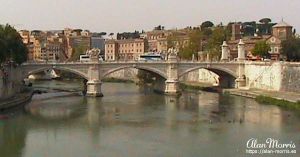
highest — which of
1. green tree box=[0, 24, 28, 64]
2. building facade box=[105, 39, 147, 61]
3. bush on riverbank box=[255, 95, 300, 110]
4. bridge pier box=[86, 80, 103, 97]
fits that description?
building facade box=[105, 39, 147, 61]

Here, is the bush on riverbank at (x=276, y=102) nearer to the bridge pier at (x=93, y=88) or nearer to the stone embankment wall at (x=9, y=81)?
the bridge pier at (x=93, y=88)

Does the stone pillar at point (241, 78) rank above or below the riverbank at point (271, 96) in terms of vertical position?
above

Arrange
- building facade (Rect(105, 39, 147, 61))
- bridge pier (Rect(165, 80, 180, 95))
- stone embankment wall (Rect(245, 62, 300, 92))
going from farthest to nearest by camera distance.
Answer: building facade (Rect(105, 39, 147, 61)) → bridge pier (Rect(165, 80, 180, 95)) → stone embankment wall (Rect(245, 62, 300, 92))

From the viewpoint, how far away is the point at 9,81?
24.5m

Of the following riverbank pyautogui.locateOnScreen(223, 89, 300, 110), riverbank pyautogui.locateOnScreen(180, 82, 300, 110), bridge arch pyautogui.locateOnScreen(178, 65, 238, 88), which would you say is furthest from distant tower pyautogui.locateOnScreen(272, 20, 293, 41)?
riverbank pyautogui.locateOnScreen(223, 89, 300, 110)

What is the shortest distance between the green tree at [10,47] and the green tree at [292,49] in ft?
51.7

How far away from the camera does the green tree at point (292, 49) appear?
109 feet

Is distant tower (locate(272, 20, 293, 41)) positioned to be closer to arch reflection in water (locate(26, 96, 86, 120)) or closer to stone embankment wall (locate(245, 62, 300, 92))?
stone embankment wall (locate(245, 62, 300, 92))

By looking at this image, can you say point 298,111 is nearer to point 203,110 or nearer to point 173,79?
point 203,110

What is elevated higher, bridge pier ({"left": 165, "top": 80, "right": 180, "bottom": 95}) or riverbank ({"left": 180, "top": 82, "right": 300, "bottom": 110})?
bridge pier ({"left": 165, "top": 80, "right": 180, "bottom": 95})

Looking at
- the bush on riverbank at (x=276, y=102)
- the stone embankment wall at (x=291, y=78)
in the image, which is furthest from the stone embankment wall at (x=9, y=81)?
the stone embankment wall at (x=291, y=78)

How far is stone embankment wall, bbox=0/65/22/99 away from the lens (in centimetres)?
2284

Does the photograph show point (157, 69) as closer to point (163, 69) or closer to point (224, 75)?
point (163, 69)

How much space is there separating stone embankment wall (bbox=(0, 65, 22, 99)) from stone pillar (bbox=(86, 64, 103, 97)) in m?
3.20
